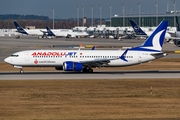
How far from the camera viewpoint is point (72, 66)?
210ft

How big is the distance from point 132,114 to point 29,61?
29.5 meters

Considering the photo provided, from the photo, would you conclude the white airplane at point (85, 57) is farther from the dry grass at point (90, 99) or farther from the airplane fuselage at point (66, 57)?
the dry grass at point (90, 99)

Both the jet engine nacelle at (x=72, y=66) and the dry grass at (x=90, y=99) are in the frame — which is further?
the jet engine nacelle at (x=72, y=66)

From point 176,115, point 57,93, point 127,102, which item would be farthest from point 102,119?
point 57,93

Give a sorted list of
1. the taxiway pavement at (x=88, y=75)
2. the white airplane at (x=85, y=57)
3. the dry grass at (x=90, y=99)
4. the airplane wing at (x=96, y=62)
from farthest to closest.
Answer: the airplane wing at (x=96, y=62), the white airplane at (x=85, y=57), the taxiway pavement at (x=88, y=75), the dry grass at (x=90, y=99)

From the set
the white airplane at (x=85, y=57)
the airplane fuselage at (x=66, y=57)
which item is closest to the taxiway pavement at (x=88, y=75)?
the white airplane at (x=85, y=57)

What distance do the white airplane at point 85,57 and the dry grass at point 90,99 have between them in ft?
28.1

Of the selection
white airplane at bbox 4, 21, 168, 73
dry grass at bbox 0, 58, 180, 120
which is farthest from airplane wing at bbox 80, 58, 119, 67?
dry grass at bbox 0, 58, 180, 120

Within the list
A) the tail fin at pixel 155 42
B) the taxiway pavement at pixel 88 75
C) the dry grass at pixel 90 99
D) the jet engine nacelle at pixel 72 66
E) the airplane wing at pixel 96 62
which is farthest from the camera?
the tail fin at pixel 155 42

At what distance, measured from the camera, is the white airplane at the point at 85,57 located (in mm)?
64875

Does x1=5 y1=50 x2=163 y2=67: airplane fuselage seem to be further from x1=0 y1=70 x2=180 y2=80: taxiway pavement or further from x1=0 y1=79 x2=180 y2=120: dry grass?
x1=0 y1=79 x2=180 y2=120: dry grass

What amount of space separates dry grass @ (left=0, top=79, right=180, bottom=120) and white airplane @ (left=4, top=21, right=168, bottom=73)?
8567mm

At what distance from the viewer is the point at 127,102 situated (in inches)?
1700

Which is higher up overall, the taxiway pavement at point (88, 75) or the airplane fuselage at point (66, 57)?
the airplane fuselage at point (66, 57)
